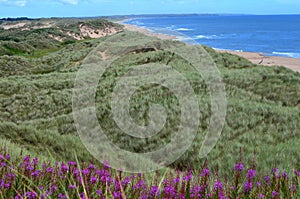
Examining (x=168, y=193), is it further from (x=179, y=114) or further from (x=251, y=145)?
(x=179, y=114)

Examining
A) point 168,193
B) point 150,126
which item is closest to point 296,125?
point 150,126

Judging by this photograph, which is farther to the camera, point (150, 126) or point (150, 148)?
point (150, 126)

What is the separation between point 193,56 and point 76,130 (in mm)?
11111

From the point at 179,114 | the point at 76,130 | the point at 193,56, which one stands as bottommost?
the point at 76,130

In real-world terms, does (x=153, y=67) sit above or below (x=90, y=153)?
above

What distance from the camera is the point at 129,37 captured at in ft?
102

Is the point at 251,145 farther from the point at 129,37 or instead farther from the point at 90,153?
the point at 129,37

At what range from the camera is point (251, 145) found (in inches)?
269

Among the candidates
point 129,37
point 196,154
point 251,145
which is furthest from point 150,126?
point 129,37

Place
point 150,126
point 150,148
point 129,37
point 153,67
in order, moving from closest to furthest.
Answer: point 150,148
point 150,126
point 153,67
point 129,37

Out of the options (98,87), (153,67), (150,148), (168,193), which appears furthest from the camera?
(153,67)

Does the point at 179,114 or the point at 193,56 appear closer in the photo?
the point at 179,114

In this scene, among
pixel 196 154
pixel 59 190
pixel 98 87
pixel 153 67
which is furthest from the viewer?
pixel 153 67

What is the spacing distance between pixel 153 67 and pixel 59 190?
44.0 ft
